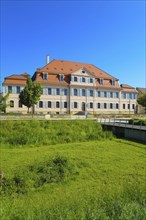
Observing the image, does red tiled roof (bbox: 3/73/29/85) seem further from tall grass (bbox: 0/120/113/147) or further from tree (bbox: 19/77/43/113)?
tall grass (bbox: 0/120/113/147)

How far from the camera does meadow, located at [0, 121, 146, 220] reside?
4.71 metres

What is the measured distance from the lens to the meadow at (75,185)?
471 cm

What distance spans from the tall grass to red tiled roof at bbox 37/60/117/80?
19709mm

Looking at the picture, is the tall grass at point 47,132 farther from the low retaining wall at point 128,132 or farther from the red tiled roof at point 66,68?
the red tiled roof at point 66,68

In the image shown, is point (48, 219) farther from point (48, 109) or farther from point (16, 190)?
point (48, 109)

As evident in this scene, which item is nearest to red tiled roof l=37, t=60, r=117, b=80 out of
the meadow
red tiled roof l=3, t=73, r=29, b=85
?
red tiled roof l=3, t=73, r=29, b=85

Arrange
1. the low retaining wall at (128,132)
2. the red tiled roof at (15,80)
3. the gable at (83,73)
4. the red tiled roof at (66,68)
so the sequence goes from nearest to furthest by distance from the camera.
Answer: the low retaining wall at (128,132) < the red tiled roof at (15,80) < the red tiled roof at (66,68) < the gable at (83,73)

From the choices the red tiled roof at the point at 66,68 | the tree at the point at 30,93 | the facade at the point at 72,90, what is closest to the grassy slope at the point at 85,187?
the tree at the point at 30,93

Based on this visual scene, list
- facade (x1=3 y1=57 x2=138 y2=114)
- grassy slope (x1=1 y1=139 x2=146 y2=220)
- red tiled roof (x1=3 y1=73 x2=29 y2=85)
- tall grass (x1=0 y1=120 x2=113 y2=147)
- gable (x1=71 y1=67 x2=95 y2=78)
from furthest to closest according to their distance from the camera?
gable (x1=71 y1=67 x2=95 y2=78)
facade (x1=3 y1=57 x2=138 y2=114)
red tiled roof (x1=3 y1=73 x2=29 y2=85)
tall grass (x1=0 y1=120 x2=113 y2=147)
grassy slope (x1=1 y1=139 x2=146 y2=220)

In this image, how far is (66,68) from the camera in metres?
44.8

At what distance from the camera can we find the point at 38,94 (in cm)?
3328

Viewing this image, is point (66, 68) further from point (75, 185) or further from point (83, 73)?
point (75, 185)

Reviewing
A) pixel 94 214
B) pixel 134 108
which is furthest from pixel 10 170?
pixel 134 108

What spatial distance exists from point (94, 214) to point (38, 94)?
2990 centimetres
